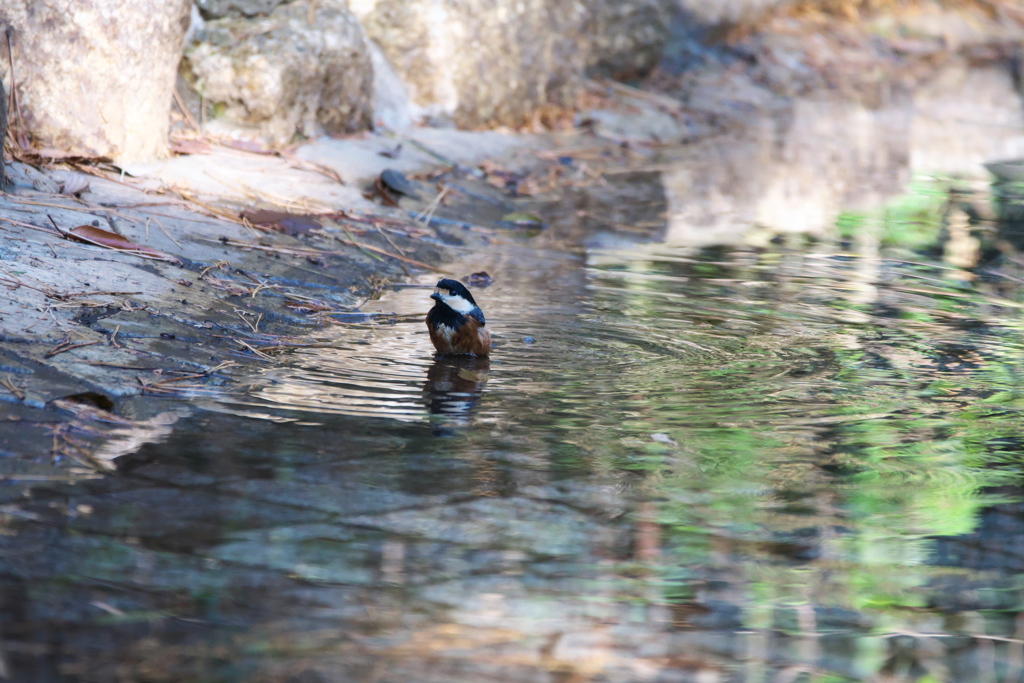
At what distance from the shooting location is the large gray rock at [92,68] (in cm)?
584

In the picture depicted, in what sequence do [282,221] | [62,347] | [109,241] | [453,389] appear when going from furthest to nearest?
1. [282,221]
2. [109,241]
3. [453,389]
4. [62,347]

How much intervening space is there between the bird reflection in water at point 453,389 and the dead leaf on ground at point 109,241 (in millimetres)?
1464

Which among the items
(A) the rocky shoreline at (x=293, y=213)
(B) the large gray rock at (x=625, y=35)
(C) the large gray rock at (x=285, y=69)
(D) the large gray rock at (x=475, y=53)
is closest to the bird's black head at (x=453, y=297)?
(A) the rocky shoreline at (x=293, y=213)

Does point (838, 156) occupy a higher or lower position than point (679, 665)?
higher

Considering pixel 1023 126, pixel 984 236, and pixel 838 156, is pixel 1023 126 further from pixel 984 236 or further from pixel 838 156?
pixel 984 236

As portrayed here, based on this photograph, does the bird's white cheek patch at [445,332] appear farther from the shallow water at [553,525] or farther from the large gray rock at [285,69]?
the large gray rock at [285,69]

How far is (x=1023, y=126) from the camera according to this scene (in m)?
13.1

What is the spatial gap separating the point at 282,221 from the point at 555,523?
3.64 m

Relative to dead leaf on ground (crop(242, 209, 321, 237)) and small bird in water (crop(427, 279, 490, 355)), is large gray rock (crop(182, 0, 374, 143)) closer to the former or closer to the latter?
dead leaf on ground (crop(242, 209, 321, 237))

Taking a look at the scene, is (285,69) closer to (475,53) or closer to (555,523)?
(475,53)

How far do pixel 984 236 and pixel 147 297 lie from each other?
5.64 m

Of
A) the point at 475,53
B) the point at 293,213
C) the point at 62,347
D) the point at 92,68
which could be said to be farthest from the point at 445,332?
the point at 475,53

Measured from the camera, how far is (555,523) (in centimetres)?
277

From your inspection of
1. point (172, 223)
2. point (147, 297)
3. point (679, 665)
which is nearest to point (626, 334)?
point (147, 297)
